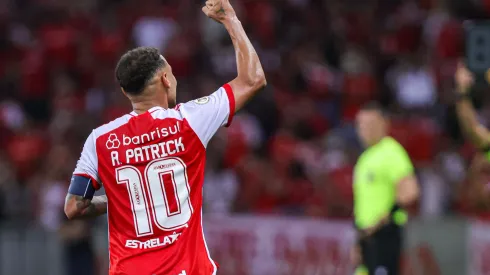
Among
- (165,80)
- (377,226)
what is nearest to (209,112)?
(165,80)

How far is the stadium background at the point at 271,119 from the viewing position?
11680 millimetres

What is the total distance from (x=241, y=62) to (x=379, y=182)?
181 inches

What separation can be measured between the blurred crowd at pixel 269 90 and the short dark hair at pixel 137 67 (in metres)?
6.80

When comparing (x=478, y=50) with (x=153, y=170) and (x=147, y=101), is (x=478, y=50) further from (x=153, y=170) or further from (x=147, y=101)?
(x=153, y=170)

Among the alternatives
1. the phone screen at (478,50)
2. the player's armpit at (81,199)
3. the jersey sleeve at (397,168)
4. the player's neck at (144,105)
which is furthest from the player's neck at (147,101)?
the jersey sleeve at (397,168)

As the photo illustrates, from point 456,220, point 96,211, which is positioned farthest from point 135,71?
point 456,220

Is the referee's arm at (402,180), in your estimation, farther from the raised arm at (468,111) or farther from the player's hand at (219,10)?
the player's hand at (219,10)

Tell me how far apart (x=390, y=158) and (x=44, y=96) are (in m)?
7.68

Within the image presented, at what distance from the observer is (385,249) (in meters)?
8.88

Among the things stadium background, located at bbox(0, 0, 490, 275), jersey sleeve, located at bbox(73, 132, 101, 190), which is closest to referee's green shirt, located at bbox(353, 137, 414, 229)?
Result: stadium background, located at bbox(0, 0, 490, 275)

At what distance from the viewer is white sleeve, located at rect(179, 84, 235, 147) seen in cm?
446

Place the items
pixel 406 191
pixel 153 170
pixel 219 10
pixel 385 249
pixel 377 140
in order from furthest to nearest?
pixel 377 140, pixel 385 249, pixel 406 191, pixel 219 10, pixel 153 170

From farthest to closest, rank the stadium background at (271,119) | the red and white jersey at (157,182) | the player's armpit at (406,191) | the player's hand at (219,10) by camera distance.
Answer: the stadium background at (271,119), the player's armpit at (406,191), the player's hand at (219,10), the red and white jersey at (157,182)

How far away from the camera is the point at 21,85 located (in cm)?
1554
